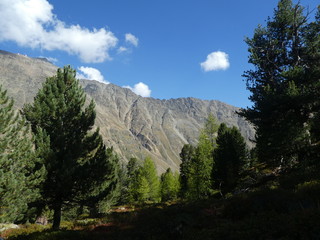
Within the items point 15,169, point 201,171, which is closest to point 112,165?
point 15,169

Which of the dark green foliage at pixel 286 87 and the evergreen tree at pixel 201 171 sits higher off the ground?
the dark green foliage at pixel 286 87

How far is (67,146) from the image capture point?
674 inches

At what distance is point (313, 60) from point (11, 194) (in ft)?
78.1

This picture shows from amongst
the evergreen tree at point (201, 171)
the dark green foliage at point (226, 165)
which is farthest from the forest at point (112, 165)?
the dark green foliage at point (226, 165)

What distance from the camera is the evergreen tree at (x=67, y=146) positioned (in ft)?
53.1

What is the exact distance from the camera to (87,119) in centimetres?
1833

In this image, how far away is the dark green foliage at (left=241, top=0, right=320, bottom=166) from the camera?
650 inches

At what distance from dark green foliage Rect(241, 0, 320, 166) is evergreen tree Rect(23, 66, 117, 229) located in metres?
12.9

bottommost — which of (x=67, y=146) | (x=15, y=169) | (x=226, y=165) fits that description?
(x=15, y=169)

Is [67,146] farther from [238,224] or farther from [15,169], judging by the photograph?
[238,224]

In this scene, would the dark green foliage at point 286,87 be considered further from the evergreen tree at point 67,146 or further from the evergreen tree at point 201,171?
the evergreen tree at point 67,146

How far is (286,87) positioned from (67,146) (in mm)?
17251

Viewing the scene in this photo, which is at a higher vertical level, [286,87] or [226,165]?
[286,87]

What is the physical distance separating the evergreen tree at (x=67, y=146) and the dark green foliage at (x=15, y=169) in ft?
3.46
